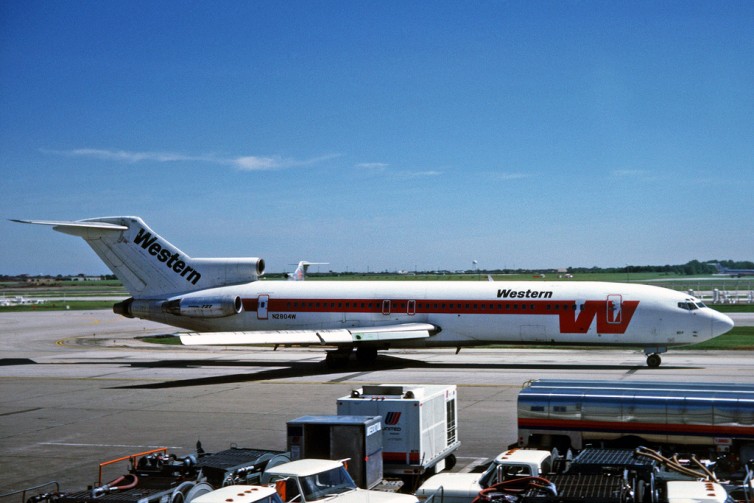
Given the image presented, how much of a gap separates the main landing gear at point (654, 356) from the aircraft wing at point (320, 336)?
29.0 feet

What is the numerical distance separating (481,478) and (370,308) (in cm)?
2321

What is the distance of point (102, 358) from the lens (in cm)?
4197

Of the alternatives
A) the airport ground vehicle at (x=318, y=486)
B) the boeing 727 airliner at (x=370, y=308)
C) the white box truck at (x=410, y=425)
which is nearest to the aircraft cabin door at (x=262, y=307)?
the boeing 727 airliner at (x=370, y=308)

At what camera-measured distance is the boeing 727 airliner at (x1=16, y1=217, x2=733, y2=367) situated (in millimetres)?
33562

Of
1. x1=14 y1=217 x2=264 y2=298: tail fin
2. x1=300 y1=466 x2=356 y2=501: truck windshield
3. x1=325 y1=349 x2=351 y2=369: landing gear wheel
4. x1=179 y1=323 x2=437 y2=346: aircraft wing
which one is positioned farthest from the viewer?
x1=14 y1=217 x2=264 y2=298: tail fin

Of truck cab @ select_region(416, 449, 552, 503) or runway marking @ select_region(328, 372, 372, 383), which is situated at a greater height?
truck cab @ select_region(416, 449, 552, 503)

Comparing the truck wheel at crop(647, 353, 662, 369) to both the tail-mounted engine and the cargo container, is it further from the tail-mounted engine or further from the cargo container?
the cargo container

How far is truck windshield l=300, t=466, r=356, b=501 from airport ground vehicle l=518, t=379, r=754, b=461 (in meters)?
5.80

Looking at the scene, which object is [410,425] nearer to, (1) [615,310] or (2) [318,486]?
(2) [318,486]

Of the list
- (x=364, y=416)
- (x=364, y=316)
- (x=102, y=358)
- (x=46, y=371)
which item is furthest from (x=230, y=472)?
(x=102, y=358)

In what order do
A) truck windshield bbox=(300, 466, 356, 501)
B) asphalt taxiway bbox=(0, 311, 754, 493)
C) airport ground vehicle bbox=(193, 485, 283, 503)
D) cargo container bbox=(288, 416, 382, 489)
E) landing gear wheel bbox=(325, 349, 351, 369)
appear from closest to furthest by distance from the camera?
1. airport ground vehicle bbox=(193, 485, 283, 503)
2. truck windshield bbox=(300, 466, 356, 501)
3. cargo container bbox=(288, 416, 382, 489)
4. asphalt taxiway bbox=(0, 311, 754, 493)
5. landing gear wheel bbox=(325, 349, 351, 369)

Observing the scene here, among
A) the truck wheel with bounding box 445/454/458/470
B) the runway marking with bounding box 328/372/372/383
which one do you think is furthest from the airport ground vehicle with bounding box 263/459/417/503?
the runway marking with bounding box 328/372/372/383

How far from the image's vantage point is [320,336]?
1329 inches

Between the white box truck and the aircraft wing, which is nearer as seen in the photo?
the white box truck
